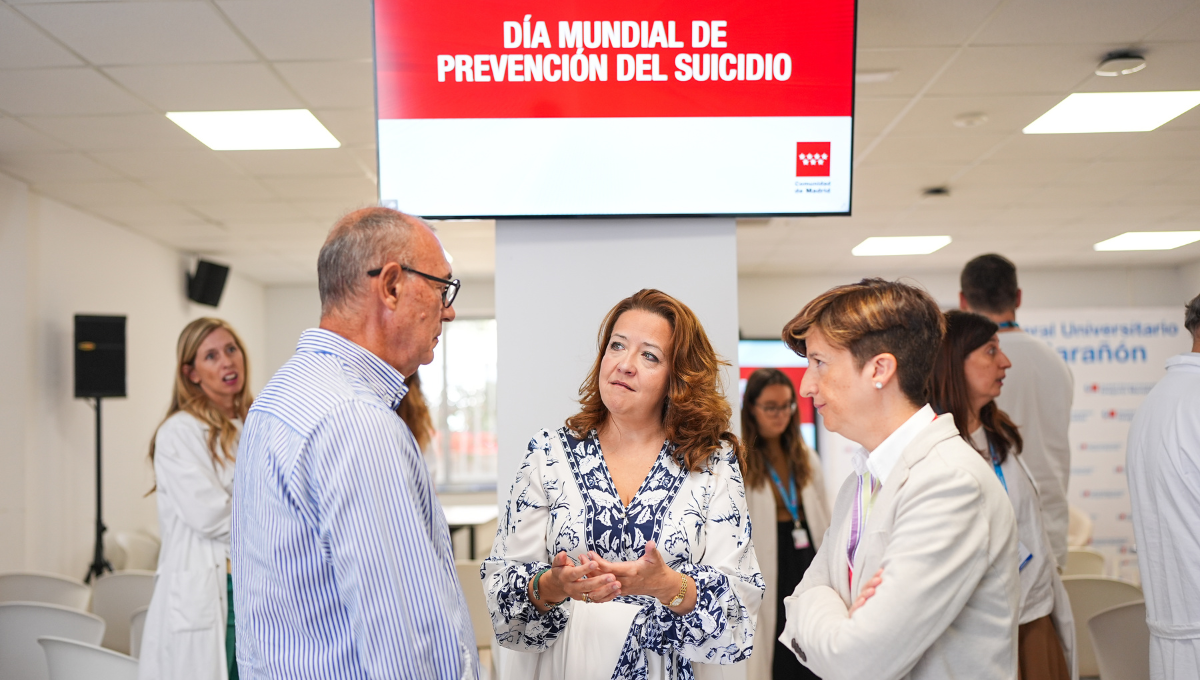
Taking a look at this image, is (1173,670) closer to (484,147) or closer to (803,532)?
(803,532)

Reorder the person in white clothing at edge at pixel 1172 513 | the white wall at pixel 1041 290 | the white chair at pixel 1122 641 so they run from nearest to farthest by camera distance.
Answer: the person in white clothing at edge at pixel 1172 513 → the white chair at pixel 1122 641 → the white wall at pixel 1041 290

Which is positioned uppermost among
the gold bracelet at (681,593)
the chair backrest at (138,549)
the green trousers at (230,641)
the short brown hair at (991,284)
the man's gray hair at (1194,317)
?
the short brown hair at (991,284)

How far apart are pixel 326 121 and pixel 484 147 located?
8.89 feet

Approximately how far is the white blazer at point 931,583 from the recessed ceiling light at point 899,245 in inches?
287

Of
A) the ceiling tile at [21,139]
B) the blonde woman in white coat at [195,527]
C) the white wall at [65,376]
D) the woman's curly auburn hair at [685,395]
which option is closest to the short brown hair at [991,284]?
the woman's curly auburn hair at [685,395]

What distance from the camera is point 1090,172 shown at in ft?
19.7

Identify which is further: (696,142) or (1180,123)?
(1180,123)

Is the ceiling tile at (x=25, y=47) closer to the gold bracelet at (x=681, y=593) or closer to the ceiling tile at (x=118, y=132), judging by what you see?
the ceiling tile at (x=118, y=132)

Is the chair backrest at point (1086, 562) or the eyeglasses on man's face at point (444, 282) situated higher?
the eyeglasses on man's face at point (444, 282)

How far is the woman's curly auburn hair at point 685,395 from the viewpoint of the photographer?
2000 mm

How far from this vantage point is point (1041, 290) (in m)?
10.4

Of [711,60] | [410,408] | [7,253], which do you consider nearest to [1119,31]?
[711,60]

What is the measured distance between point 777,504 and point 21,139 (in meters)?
4.75

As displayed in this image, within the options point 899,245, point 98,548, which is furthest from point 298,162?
point 899,245
